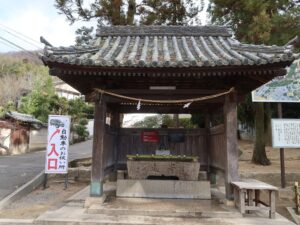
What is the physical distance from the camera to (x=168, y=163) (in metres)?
9.26

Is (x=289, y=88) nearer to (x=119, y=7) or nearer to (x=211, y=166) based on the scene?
(x=211, y=166)

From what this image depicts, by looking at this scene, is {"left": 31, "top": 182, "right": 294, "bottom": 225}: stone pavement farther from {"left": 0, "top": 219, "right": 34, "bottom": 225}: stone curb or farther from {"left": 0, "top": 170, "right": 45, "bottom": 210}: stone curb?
{"left": 0, "top": 170, "right": 45, "bottom": 210}: stone curb

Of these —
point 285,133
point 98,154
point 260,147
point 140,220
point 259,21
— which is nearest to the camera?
point 140,220

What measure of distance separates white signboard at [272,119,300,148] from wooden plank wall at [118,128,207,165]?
257 cm

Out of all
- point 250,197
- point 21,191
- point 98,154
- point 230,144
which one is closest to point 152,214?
point 98,154

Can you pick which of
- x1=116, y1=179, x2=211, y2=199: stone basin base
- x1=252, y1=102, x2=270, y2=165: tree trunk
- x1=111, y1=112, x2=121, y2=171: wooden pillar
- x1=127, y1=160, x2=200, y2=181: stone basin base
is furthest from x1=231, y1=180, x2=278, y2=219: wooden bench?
x1=252, y1=102, x2=270, y2=165: tree trunk

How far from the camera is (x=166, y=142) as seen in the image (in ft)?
36.5

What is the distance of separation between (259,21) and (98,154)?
10.6 metres

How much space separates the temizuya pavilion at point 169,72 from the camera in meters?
7.29

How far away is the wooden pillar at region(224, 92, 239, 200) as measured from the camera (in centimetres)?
805

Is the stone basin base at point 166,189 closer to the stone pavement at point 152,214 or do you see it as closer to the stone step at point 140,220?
the stone pavement at point 152,214

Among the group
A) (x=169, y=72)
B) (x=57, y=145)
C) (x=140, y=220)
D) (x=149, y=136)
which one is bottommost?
(x=140, y=220)

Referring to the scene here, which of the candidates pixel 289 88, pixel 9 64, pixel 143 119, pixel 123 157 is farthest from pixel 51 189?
pixel 9 64

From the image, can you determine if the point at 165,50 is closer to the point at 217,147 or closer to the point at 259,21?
the point at 217,147
